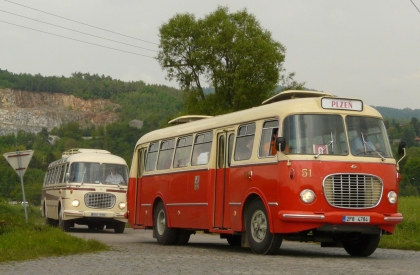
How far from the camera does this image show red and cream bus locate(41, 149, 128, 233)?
31953mm

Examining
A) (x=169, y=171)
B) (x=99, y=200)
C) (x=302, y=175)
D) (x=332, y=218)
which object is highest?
(x=169, y=171)

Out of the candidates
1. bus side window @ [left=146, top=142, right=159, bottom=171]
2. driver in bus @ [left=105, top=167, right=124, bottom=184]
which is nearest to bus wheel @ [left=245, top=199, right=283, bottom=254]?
bus side window @ [left=146, top=142, right=159, bottom=171]

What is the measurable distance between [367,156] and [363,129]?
62cm

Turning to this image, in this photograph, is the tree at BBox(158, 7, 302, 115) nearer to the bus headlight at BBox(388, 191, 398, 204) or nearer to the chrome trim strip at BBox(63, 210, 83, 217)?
the chrome trim strip at BBox(63, 210, 83, 217)

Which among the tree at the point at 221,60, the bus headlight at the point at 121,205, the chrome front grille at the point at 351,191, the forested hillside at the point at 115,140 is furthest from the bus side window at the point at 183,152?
the tree at the point at 221,60

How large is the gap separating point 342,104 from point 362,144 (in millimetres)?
806

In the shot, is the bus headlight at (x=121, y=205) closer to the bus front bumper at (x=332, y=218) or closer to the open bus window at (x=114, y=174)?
the open bus window at (x=114, y=174)

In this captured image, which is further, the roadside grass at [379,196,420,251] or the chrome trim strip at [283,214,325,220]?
the roadside grass at [379,196,420,251]

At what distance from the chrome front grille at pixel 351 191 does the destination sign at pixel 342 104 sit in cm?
138

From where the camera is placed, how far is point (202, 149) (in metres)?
19.3

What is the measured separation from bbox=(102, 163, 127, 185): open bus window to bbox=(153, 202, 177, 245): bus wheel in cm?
1066

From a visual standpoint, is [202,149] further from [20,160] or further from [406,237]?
[20,160]

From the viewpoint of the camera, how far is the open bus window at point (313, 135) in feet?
50.6

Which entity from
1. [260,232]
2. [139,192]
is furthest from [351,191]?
[139,192]
